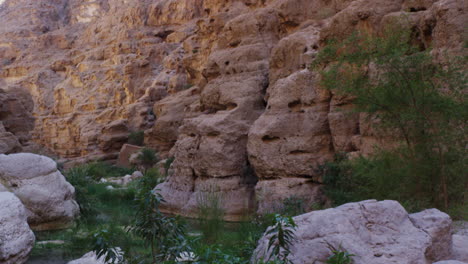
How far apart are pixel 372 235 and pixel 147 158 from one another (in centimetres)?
2293

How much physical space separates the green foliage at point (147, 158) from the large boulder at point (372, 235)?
22.2 metres

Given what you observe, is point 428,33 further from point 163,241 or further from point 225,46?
point 225,46

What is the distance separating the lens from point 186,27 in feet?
148

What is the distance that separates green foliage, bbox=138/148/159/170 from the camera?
25703 millimetres

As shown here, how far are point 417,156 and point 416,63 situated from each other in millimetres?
1554

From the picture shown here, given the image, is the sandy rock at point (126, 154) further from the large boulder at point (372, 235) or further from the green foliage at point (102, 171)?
the large boulder at point (372, 235)

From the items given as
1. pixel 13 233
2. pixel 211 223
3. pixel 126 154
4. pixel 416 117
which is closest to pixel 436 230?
pixel 416 117

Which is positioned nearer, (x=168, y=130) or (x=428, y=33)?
(x=428, y=33)

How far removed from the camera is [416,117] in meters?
6.55

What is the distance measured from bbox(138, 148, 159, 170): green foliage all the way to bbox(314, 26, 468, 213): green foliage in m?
19.8

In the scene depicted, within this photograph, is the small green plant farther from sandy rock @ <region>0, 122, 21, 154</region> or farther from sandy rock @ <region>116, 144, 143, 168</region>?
sandy rock @ <region>116, 144, 143, 168</region>

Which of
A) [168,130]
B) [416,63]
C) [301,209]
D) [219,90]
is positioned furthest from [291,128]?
[168,130]

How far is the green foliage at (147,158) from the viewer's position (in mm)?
25703

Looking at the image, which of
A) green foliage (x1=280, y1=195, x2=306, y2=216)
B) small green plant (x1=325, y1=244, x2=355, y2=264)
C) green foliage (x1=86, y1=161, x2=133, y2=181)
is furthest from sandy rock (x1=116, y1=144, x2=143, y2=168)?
small green plant (x1=325, y1=244, x2=355, y2=264)
